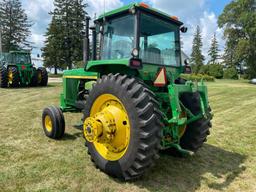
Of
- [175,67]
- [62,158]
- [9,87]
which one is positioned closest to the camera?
[62,158]

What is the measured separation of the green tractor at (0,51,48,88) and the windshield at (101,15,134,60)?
41.3 feet

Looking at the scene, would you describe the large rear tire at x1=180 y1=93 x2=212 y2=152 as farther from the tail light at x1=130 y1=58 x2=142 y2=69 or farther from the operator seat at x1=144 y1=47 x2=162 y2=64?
the tail light at x1=130 y1=58 x2=142 y2=69

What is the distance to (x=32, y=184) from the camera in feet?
11.9

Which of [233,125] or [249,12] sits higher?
[249,12]

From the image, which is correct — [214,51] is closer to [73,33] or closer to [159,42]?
[73,33]

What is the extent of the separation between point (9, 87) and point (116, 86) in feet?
46.4

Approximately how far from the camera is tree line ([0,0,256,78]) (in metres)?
30.8

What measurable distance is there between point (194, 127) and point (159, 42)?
154cm

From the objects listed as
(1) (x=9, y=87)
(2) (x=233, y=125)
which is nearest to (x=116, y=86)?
(2) (x=233, y=125)

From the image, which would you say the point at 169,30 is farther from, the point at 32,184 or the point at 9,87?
the point at 9,87

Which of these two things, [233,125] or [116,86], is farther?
[233,125]

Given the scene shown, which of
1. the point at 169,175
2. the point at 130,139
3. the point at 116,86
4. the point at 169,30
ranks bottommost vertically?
the point at 169,175

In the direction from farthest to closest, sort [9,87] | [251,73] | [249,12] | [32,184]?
[251,73]
[249,12]
[9,87]
[32,184]

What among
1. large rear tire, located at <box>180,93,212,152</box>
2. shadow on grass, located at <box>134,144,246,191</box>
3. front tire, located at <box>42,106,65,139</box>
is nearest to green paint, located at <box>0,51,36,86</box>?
front tire, located at <box>42,106,65,139</box>
